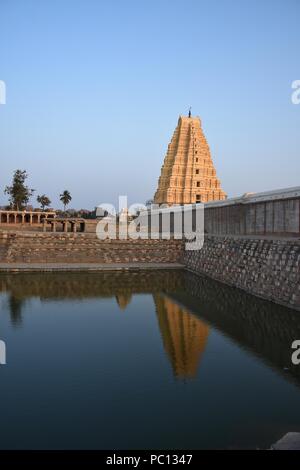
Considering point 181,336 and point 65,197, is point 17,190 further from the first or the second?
point 181,336

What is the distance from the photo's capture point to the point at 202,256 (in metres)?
26.9

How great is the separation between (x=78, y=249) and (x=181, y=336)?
1716 centimetres

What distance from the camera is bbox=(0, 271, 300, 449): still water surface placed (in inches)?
291

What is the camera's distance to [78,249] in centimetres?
2948

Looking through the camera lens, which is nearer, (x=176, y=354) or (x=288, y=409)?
(x=288, y=409)

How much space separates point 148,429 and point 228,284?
1542 cm

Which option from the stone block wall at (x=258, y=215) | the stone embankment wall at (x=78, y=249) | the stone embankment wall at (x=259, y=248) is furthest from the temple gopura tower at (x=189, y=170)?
the stone embankment wall at (x=259, y=248)

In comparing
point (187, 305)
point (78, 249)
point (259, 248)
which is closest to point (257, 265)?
point (259, 248)

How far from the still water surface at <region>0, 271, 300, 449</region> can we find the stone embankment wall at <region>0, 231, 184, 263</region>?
9714 millimetres

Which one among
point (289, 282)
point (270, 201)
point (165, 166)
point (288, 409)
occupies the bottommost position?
point (288, 409)

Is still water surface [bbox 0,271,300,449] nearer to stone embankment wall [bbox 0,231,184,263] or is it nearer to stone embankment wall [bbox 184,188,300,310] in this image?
stone embankment wall [bbox 184,188,300,310]
